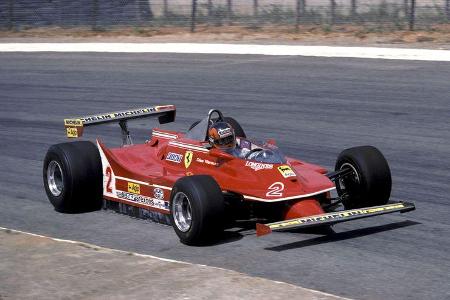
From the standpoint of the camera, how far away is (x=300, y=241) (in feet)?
30.5

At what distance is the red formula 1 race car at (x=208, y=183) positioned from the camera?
903 cm

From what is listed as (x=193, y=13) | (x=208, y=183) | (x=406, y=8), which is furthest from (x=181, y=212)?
(x=193, y=13)

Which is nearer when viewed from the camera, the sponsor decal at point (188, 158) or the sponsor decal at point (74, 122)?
the sponsor decal at point (188, 158)

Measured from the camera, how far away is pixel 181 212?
9.38 meters

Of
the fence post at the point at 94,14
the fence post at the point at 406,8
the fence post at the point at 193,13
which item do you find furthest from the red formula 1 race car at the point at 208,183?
the fence post at the point at 94,14

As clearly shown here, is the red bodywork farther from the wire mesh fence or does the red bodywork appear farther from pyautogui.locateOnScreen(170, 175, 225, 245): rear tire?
the wire mesh fence

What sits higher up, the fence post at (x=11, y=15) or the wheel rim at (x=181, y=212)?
the wheel rim at (x=181, y=212)

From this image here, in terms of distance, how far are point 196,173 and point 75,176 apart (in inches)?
54.3

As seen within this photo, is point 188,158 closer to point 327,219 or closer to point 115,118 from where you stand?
point 115,118

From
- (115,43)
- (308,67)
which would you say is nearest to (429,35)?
(308,67)

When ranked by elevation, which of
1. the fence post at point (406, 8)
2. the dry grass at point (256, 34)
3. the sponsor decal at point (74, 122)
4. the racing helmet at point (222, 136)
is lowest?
the dry grass at point (256, 34)

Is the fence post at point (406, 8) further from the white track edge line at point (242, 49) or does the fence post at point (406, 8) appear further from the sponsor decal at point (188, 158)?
the sponsor decal at point (188, 158)

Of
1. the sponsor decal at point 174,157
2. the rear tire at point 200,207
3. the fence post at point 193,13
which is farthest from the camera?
the fence post at point 193,13

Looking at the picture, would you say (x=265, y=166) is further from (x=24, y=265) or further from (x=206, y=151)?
(x=24, y=265)
